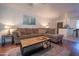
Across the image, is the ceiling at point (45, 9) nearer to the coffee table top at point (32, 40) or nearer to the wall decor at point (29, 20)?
the wall decor at point (29, 20)

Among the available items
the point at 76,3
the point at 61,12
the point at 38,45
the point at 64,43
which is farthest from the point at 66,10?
the point at 38,45

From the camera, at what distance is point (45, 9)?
214 cm

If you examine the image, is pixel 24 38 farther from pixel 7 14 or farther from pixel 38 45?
pixel 7 14

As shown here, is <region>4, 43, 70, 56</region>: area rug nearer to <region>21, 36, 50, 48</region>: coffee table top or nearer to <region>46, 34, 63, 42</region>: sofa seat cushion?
<region>46, 34, 63, 42</region>: sofa seat cushion

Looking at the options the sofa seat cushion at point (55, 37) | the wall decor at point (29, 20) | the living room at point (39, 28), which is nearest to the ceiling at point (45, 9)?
the living room at point (39, 28)

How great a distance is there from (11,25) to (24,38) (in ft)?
1.30

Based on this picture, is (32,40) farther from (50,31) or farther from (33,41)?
(50,31)

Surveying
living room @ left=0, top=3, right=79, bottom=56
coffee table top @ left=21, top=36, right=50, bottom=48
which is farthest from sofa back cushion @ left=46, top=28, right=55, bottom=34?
coffee table top @ left=21, top=36, right=50, bottom=48

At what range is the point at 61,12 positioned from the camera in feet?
7.07

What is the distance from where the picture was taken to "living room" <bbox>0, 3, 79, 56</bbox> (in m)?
2.09

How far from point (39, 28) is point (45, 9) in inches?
17.0

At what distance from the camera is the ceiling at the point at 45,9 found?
2077 mm

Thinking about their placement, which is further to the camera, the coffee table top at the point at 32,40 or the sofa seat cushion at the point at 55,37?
the sofa seat cushion at the point at 55,37

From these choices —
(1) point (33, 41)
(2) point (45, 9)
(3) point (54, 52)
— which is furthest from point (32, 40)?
(2) point (45, 9)
